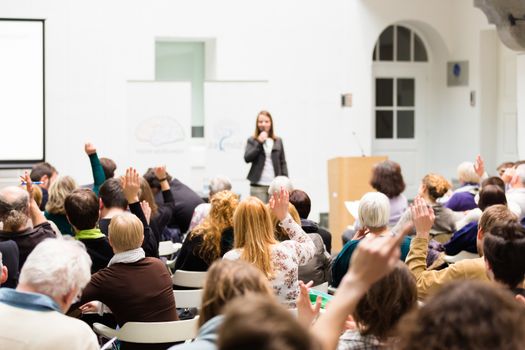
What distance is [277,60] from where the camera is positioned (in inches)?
472

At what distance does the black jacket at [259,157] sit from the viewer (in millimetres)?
9828

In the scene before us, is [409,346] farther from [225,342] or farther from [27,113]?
[27,113]

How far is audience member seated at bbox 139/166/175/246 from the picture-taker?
6242 mm

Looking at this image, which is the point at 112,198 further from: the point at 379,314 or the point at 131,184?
the point at 379,314

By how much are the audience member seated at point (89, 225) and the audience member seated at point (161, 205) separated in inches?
45.8

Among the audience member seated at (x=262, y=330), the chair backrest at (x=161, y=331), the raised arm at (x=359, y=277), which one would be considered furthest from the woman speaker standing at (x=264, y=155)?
the audience member seated at (x=262, y=330)

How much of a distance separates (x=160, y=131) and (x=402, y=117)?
405 centimetres

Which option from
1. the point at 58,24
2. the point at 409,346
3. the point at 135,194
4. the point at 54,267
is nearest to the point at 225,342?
the point at 409,346

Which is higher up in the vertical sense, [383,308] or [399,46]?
[399,46]

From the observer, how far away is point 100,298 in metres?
4.17

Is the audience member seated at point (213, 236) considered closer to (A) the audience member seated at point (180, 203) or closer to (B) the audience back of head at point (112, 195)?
(B) the audience back of head at point (112, 195)

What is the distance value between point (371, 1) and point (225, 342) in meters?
11.2

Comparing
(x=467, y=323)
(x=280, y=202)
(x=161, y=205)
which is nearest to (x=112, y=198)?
(x=161, y=205)

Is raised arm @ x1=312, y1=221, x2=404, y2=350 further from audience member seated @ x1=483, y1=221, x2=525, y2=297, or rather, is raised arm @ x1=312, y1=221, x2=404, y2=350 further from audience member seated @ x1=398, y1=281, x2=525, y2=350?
audience member seated @ x1=483, y1=221, x2=525, y2=297
